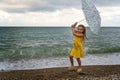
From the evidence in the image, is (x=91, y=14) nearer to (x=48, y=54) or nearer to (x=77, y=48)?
(x=77, y=48)

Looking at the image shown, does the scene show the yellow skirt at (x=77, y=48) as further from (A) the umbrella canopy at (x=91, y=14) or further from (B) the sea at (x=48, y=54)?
(A) the umbrella canopy at (x=91, y=14)

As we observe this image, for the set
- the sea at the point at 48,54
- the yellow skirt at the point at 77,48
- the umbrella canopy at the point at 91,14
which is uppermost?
the umbrella canopy at the point at 91,14

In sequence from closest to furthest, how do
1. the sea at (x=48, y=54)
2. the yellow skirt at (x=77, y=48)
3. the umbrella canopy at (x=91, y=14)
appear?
the umbrella canopy at (x=91, y=14), the yellow skirt at (x=77, y=48), the sea at (x=48, y=54)

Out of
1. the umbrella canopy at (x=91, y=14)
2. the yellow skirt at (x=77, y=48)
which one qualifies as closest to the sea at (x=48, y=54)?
the yellow skirt at (x=77, y=48)

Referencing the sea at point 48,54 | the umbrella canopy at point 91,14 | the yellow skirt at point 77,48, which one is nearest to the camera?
the umbrella canopy at point 91,14

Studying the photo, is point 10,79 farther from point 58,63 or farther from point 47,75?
point 58,63

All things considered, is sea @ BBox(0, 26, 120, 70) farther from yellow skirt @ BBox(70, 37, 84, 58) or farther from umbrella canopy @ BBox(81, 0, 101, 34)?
umbrella canopy @ BBox(81, 0, 101, 34)

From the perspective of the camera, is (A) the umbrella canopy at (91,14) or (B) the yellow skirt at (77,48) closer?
(A) the umbrella canopy at (91,14)

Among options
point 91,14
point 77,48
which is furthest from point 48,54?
point 91,14

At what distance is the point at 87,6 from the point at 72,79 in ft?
9.47

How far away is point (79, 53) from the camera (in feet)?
45.9

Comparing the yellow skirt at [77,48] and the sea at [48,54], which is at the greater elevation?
the yellow skirt at [77,48]

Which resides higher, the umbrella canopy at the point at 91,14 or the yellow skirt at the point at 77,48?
the umbrella canopy at the point at 91,14

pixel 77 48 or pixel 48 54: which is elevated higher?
pixel 77 48
